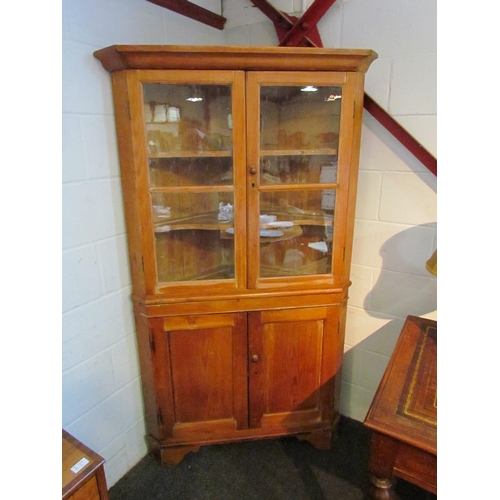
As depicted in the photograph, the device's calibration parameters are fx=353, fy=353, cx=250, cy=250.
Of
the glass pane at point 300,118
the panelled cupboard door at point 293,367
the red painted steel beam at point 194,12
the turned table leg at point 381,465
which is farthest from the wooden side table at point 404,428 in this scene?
the red painted steel beam at point 194,12

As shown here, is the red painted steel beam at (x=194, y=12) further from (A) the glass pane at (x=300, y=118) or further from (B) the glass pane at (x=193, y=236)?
(B) the glass pane at (x=193, y=236)

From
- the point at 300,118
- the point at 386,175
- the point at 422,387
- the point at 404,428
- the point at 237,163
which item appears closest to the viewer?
the point at 404,428

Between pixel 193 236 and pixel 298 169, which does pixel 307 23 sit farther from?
pixel 193 236

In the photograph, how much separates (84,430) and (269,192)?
1.23 meters

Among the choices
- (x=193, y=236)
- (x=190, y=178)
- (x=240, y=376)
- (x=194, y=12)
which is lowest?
(x=240, y=376)

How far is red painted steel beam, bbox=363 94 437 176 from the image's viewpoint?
1.45m

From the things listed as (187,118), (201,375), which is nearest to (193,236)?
(187,118)

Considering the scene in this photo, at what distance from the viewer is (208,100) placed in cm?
137

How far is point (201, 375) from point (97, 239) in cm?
74

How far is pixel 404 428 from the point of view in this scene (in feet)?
3.08

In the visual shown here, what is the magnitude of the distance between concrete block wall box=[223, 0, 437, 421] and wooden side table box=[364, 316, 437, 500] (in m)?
0.56

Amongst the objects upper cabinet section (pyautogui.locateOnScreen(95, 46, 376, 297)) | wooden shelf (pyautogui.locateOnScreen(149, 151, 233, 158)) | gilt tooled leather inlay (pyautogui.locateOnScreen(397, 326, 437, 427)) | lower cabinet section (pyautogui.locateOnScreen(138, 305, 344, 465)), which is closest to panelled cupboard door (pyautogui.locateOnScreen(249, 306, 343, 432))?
lower cabinet section (pyautogui.locateOnScreen(138, 305, 344, 465))

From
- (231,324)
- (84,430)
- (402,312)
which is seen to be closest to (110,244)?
(231,324)
